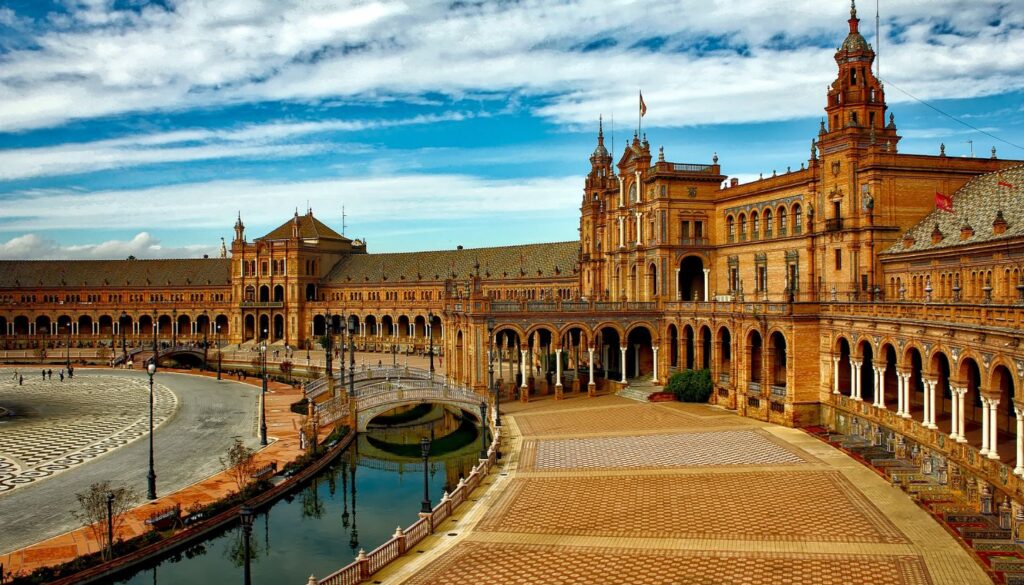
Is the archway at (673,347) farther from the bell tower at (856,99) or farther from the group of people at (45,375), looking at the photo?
the group of people at (45,375)

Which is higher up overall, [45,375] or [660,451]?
[45,375]

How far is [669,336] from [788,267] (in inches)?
416

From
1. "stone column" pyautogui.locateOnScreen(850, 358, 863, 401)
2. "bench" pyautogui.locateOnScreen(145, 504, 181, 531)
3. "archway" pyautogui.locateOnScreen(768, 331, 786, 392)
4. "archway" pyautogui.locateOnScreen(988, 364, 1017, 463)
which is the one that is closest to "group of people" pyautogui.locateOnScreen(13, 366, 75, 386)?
"bench" pyautogui.locateOnScreen(145, 504, 181, 531)

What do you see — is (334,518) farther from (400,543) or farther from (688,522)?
(688,522)

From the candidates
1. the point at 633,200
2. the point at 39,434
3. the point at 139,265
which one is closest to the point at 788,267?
the point at 633,200

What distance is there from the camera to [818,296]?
57.2 meters

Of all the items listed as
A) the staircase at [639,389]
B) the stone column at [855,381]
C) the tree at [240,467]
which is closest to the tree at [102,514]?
the tree at [240,467]

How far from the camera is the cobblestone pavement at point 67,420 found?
45.1 metres

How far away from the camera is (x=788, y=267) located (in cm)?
6047

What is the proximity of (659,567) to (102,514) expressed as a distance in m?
19.1

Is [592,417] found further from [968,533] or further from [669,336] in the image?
[968,533]

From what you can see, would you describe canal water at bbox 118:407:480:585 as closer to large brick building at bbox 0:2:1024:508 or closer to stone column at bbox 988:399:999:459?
large brick building at bbox 0:2:1024:508

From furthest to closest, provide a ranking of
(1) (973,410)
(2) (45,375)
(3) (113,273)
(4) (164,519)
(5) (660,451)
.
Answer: (3) (113,273) → (2) (45,375) → (5) (660,451) → (1) (973,410) → (4) (164,519)

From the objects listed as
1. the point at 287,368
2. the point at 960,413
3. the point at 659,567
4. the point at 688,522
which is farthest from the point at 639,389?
the point at 287,368
